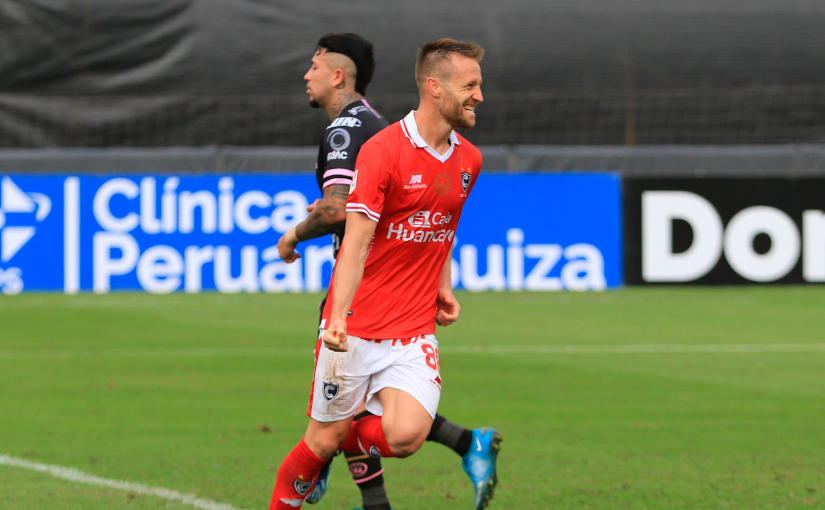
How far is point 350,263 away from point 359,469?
113 cm

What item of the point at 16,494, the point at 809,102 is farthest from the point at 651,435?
the point at 809,102

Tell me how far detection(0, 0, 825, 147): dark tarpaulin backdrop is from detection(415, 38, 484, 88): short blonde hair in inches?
619

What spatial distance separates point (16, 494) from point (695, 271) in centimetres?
1243

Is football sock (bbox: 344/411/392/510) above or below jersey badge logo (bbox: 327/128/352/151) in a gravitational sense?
below

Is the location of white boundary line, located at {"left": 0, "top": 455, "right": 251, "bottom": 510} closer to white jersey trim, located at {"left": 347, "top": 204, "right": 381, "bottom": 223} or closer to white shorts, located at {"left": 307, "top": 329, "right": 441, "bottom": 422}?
white shorts, located at {"left": 307, "top": 329, "right": 441, "bottom": 422}

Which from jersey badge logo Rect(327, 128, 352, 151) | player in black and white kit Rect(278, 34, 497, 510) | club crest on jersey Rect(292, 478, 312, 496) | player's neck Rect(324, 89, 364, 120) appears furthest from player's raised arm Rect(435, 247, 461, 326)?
player's neck Rect(324, 89, 364, 120)

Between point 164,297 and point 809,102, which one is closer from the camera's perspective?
point 164,297

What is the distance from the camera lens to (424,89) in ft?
13.6

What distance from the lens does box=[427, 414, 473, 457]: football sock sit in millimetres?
4402

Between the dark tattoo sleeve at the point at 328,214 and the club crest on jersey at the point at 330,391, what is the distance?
0.72 metres

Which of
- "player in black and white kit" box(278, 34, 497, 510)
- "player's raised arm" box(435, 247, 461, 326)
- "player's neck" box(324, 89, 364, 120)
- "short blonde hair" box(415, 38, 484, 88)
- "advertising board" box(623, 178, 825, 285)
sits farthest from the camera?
"advertising board" box(623, 178, 825, 285)

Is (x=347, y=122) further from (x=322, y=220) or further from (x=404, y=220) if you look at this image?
(x=404, y=220)

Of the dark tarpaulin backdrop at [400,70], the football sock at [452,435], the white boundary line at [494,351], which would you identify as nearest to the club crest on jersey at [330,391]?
the football sock at [452,435]

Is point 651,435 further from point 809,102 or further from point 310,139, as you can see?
point 809,102
